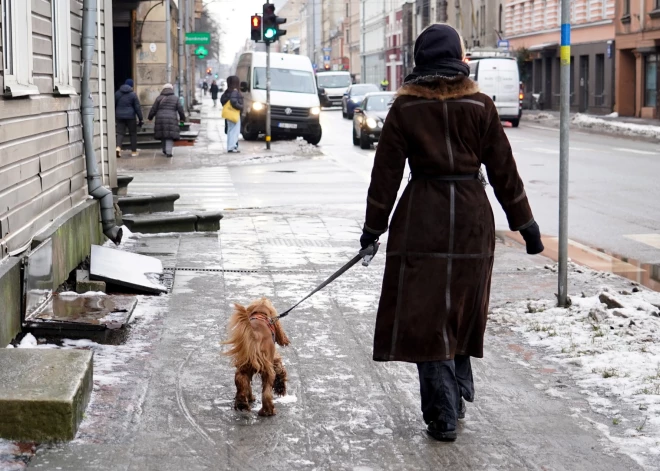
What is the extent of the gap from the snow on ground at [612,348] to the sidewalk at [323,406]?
30 millimetres

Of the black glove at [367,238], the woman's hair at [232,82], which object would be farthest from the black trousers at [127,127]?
the black glove at [367,238]

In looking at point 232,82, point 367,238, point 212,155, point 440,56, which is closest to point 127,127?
point 212,155

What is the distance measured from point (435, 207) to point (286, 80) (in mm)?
30057

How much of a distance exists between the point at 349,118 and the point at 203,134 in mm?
15514

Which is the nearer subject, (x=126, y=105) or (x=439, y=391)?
(x=439, y=391)

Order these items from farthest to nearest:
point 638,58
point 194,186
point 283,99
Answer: point 638,58, point 283,99, point 194,186

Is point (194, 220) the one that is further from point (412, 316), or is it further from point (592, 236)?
point (412, 316)

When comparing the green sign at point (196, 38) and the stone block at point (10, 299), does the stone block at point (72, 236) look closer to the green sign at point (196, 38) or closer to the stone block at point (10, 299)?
the stone block at point (10, 299)

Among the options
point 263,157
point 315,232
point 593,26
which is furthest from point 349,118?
point 315,232

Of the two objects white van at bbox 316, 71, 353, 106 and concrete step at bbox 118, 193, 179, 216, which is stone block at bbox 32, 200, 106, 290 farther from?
white van at bbox 316, 71, 353, 106

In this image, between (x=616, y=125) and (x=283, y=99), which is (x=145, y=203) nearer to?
(x=283, y=99)

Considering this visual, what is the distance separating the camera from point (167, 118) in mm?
26797

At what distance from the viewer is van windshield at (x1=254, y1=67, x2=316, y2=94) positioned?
34562 millimetres

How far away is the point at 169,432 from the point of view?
17.6 ft
